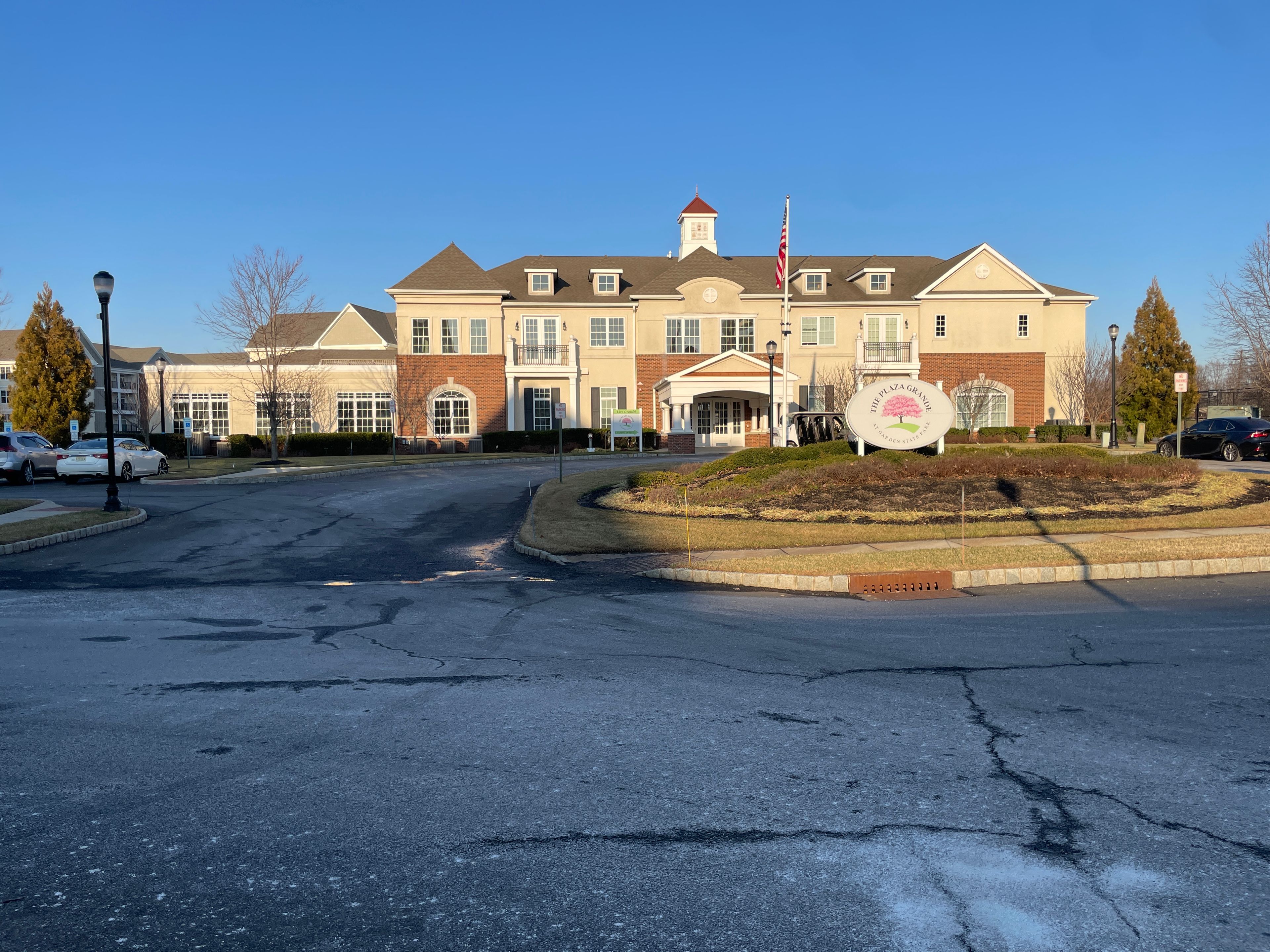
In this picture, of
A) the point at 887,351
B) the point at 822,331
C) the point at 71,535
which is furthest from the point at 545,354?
the point at 71,535

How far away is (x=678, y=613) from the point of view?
31.5 feet

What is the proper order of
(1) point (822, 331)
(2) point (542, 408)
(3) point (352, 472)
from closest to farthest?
(3) point (352, 472) < (2) point (542, 408) < (1) point (822, 331)

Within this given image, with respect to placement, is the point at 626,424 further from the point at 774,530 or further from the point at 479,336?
the point at 774,530

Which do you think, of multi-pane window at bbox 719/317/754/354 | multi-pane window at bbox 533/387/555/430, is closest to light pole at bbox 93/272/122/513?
multi-pane window at bbox 533/387/555/430

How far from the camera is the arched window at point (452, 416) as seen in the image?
45812 mm

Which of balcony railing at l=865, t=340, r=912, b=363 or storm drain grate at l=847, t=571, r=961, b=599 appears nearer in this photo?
storm drain grate at l=847, t=571, r=961, b=599

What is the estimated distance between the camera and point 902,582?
36.7ft

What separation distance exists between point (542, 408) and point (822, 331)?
14.9 metres

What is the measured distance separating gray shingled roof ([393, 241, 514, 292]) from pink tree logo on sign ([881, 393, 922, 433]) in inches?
1112

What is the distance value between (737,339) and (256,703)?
4173 cm

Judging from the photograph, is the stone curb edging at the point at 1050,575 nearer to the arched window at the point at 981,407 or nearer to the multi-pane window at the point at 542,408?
the arched window at the point at 981,407

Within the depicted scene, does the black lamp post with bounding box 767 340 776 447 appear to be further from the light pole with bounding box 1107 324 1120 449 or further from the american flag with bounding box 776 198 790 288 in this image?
the light pole with bounding box 1107 324 1120 449

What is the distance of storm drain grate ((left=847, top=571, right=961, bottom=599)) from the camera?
11055 millimetres

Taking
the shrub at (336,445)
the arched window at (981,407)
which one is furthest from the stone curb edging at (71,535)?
the arched window at (981,407)
